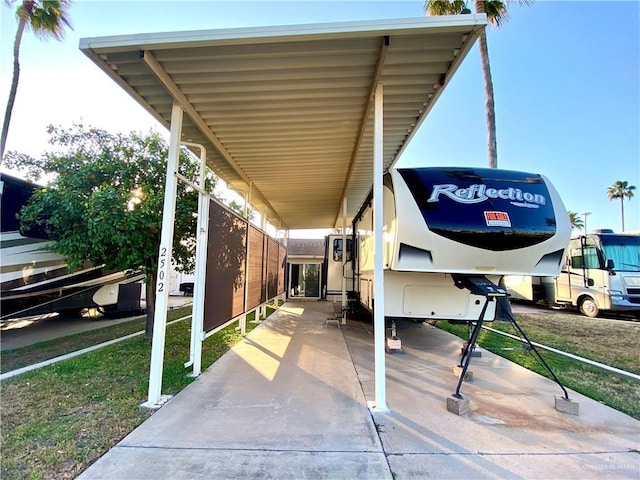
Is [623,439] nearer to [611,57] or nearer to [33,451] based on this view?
[33,451]

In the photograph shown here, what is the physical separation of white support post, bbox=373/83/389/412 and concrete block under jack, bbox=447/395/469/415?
64cm

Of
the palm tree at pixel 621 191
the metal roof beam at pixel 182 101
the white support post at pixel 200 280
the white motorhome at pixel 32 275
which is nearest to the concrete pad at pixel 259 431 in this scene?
the white support post at pixel 200 280

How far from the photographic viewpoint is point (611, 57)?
25.4 feet

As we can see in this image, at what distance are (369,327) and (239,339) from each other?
3.46m

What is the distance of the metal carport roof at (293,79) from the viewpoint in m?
2.76

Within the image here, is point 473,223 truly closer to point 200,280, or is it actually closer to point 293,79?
point 293,79

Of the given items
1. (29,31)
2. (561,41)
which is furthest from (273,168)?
(29,31)

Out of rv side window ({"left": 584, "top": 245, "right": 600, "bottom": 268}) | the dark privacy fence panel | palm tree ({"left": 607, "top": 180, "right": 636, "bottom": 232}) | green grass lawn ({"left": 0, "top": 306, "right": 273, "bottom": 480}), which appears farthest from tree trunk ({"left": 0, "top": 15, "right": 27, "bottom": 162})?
palm tree ({"left": 607, "top": 180, "right": 636, "bottom": 232})

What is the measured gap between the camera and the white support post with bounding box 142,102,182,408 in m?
3.20

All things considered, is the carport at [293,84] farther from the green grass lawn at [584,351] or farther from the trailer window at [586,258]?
the trailer window at [586,258]

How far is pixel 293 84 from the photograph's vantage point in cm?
355

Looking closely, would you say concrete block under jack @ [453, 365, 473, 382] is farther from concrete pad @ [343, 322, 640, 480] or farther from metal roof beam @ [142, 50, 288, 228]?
metal roof beam @ [142, 50, 288, 228]

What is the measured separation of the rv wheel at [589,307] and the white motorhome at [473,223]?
9168mm

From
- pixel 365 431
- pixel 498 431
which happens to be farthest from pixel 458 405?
pixel 365 431
